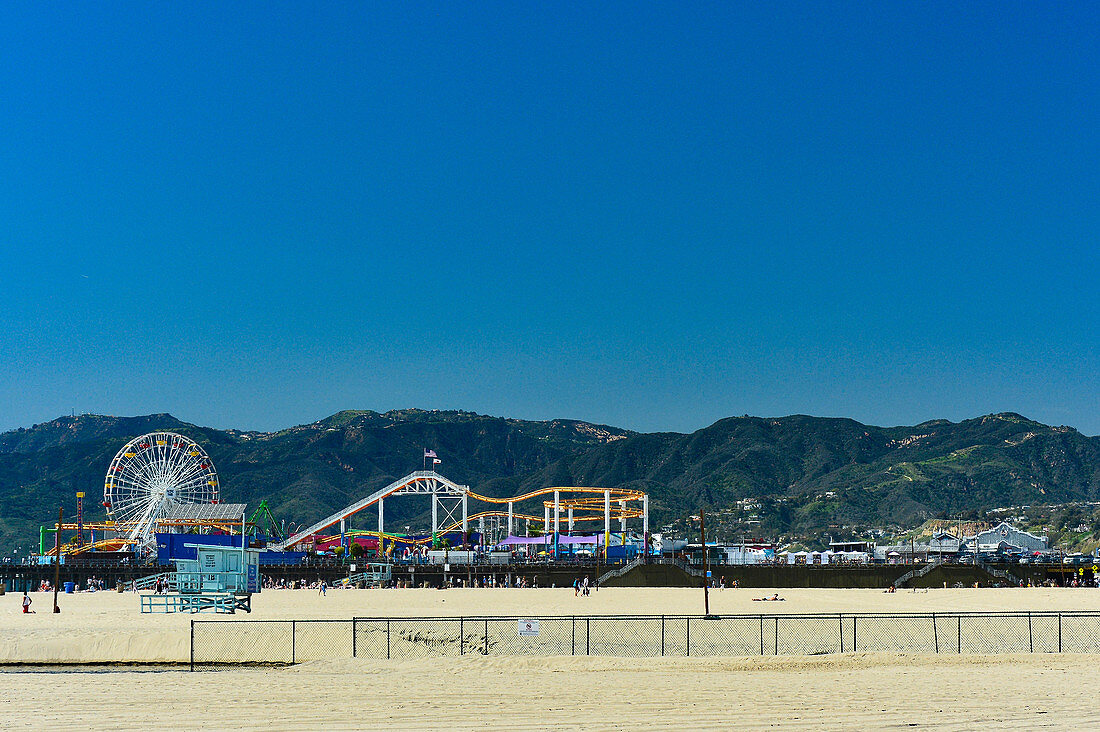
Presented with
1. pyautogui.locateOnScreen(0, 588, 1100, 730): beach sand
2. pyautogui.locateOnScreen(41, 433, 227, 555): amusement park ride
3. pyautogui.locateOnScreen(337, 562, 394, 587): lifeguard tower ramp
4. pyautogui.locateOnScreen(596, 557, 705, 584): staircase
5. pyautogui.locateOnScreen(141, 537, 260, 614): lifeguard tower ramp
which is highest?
pyautogui.locateOnScreen(41, 433, 227, 555): amusement park ride

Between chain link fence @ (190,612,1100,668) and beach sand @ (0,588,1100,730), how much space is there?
67.7 inches

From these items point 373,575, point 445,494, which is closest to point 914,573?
point 373,575

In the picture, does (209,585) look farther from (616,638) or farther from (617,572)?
(617,572)

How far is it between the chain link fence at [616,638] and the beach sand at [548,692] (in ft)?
5.64

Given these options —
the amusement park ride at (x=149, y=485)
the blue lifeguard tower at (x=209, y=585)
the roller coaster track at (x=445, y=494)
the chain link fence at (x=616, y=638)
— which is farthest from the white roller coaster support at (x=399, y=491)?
the chain link fence at (x=616, y=638)

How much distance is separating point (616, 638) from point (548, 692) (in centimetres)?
1111

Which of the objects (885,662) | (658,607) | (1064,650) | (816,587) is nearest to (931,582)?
(816,587)

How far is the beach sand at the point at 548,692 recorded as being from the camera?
16328 millimetres

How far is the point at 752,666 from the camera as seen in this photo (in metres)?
24.1

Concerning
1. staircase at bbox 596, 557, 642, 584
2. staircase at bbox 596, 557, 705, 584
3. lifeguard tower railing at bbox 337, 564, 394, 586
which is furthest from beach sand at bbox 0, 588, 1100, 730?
staircase at bbox 596, 557, 705, 584

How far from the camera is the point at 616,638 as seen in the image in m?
30.4

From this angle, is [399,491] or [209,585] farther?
[399,491]

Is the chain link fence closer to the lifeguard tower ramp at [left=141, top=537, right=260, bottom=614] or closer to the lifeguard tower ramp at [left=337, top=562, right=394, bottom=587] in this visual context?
the lifeguard tower ramp at [left=141, top=537, right=260, bottom=614]

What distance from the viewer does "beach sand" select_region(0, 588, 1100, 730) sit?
16328 mm
